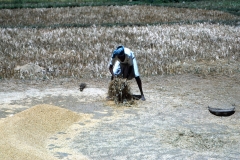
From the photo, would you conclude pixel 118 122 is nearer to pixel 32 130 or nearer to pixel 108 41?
pixel 32 130

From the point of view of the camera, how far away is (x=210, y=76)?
1088 centimetres

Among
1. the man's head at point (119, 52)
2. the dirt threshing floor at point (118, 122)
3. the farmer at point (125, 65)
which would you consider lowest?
the dirt threshing floor at point (118, 122)

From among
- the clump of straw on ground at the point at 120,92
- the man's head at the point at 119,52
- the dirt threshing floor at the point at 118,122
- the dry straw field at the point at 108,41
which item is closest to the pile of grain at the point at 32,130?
the dirt threshing floor at the point at 118,122

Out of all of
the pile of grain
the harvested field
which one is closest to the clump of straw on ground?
the harvested field

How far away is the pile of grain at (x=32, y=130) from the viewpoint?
5.75 metres

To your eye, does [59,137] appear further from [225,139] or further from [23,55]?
[23,55]

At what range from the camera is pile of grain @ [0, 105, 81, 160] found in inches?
226

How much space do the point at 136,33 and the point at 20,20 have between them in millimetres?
5920

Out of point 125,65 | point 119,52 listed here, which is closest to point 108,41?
point 125,65

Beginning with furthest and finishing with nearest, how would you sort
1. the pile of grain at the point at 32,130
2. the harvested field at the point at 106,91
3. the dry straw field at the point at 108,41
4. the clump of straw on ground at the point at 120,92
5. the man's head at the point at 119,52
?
the dry straw field at the point at 108,41 < the clump of straw on ground at the point at 120,92 < the man's head at the point at 119,52 < the harvested field at the point at 106,91 < the pile of grain at the point at 32,130

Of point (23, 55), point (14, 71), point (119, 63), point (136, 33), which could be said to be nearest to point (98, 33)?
point (136, 33)

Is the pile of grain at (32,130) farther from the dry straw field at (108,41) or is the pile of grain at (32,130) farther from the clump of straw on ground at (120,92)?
the dry straw field at (108,41)

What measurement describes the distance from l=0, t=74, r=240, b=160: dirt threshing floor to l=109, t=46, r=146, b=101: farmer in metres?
0.56

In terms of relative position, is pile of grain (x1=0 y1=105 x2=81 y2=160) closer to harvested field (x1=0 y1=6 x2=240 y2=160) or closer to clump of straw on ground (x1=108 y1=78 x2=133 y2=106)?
harvested field (x1=0 y1=6 x2=240 y2=160)
